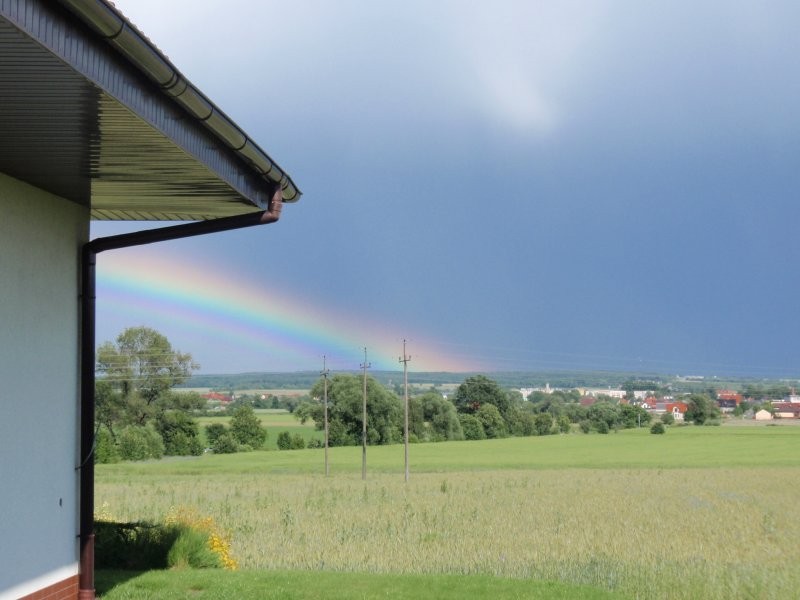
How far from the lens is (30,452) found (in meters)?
8.84

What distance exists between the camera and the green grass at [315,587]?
33.4ft

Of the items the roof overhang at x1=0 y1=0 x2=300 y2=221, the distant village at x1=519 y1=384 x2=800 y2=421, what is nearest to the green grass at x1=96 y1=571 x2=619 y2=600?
the roof overhang at x1=0 y1=0 x2=300 y2=221

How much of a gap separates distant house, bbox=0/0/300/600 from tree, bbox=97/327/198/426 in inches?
3001

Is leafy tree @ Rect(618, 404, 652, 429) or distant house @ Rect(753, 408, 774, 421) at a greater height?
leafy tree @ Rect(618, 404, 652, 429)

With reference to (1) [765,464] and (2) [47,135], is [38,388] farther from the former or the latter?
(1) [765,464]

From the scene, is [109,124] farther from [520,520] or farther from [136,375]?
[136,375]

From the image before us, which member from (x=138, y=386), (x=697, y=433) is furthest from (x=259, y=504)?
(x=697, y=433)

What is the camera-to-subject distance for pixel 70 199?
32.4 ft

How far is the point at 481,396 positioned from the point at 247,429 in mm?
33354

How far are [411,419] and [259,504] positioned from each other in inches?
2494

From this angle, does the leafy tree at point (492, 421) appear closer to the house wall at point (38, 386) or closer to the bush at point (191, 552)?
the bush at point (191, 552)

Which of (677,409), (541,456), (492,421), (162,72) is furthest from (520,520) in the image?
(677,409)

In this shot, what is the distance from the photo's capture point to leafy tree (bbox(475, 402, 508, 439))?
340 ft

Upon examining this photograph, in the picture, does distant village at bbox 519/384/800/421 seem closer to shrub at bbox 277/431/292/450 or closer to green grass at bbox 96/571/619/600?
shrub at bbox 277/431/292/450
